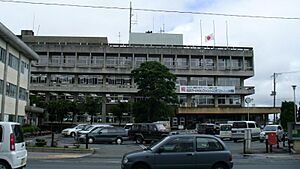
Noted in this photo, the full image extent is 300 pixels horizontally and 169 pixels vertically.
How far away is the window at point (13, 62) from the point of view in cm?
4534

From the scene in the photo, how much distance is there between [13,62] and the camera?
4691 cm

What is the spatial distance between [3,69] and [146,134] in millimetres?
17899

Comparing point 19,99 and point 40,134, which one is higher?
point 19,99

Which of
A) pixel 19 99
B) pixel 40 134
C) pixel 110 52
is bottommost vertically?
pixel 40 134

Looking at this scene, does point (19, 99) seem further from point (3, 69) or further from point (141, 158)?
point (141, 158)

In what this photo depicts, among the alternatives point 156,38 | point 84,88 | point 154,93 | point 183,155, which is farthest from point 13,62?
point 156,38

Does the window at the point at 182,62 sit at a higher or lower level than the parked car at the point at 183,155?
higher

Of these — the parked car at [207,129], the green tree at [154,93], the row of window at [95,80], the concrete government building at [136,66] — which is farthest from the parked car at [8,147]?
the row of window at [95,80]

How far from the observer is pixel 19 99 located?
163 feet

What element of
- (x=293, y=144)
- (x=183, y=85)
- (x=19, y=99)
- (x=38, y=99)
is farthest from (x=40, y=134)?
(x=183, y=85)

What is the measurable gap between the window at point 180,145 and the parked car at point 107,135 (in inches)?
859

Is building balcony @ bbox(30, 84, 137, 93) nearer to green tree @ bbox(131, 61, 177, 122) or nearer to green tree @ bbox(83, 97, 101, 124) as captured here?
green tree @ bbox(83, 97, 101, 124)

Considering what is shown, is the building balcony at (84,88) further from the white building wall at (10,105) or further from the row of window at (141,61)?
the white building wall at (10,105)

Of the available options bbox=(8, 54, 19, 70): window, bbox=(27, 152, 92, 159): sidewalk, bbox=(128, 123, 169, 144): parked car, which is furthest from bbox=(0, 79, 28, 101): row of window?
bbox=(27, 152, 92, 159): sidewalk
